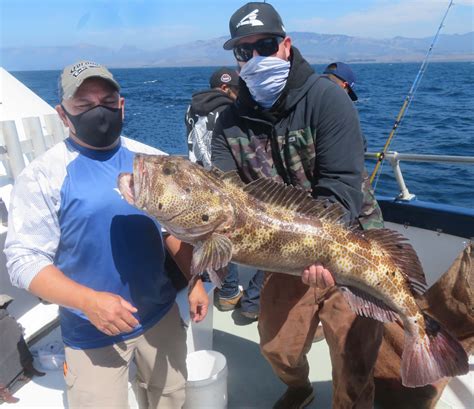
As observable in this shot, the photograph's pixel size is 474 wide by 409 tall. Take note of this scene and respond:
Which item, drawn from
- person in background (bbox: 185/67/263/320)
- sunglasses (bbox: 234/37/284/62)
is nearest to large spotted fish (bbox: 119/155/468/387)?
sunglasses (bbox: 234/37/284/62)

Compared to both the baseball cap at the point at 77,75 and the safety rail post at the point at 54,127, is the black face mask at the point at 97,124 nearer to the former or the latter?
the baseball cap at the point at 77,75

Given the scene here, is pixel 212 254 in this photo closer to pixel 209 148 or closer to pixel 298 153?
pixel 298 153

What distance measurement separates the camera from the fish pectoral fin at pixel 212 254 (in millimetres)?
2502

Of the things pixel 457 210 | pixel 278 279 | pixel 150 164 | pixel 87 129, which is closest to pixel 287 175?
pixel 278 279

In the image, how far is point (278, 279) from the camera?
3334 mm

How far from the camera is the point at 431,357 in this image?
9.17 ft

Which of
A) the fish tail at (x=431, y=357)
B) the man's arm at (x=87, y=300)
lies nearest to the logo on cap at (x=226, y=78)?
the fish tail at (x=431, y=357)

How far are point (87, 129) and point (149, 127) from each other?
2070cm

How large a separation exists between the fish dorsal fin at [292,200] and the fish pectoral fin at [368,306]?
0.48 metres

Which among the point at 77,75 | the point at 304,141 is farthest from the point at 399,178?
the point at 77,75

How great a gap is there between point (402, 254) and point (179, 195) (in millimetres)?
1418

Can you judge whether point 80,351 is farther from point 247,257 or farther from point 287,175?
point 287,175

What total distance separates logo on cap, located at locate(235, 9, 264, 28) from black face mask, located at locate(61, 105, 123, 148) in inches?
40.6

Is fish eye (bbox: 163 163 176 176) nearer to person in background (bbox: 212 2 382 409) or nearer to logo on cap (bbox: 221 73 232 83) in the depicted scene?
person in background (bbox: 212 2 382 409)
